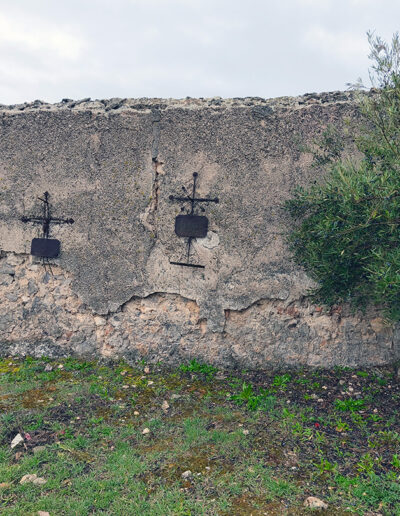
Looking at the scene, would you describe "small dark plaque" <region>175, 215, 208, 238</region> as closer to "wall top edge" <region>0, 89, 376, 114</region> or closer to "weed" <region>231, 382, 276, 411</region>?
"wall top edge" <region>0, 89, 376, 114</region>

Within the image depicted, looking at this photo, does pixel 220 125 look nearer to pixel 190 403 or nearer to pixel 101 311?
pixel 101 311

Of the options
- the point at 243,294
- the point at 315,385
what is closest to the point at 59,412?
the point at 243,294

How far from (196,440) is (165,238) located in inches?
116

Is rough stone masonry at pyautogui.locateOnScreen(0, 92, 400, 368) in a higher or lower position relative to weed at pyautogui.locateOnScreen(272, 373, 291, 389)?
higher

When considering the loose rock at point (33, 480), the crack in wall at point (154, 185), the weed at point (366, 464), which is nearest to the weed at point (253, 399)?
the weed at point (366, 464)

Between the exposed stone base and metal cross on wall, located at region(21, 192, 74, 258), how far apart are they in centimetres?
25

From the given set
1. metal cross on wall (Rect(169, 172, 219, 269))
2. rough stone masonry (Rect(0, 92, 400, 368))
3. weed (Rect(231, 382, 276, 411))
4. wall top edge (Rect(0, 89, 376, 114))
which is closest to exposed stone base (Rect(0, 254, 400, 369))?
rough stone masonry (Rect(0, 92, 400, 368))

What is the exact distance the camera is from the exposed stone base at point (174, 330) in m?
6.13

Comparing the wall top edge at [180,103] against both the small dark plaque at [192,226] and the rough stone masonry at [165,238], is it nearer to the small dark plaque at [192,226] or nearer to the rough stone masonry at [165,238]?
the rough stone masonry at [165,238]

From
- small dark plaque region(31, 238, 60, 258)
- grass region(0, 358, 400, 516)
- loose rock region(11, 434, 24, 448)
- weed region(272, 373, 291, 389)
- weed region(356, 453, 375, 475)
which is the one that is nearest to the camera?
grass region(0, 358, 400, 516)

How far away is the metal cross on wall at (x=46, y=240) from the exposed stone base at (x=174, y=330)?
25 centimetres

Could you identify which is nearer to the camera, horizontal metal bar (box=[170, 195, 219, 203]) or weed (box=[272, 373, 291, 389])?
weed (box=[272, 373, 291, 389])

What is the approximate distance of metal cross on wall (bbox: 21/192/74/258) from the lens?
22.2ft

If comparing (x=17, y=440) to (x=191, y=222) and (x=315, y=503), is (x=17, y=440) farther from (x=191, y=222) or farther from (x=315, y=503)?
(x=191, y=222)
